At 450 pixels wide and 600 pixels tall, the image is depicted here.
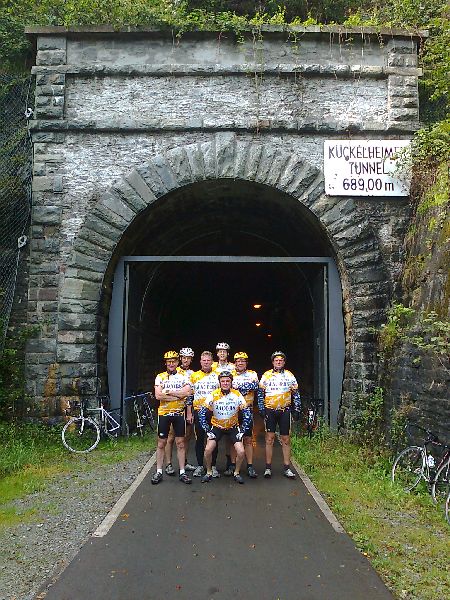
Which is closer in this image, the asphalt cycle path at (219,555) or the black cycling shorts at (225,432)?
the asphalt cycle path at (219,555)

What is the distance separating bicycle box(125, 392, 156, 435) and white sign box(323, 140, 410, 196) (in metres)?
6.28

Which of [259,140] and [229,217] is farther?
[229,217]

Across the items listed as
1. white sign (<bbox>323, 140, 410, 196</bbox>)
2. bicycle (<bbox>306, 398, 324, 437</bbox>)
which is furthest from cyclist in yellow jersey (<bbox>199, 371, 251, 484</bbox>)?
white sign (<bbox>323, 140, 410, 196</bbox>)

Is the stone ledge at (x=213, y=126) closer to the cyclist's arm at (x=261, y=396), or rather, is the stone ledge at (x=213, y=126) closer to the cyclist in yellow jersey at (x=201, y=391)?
the cyclist in yellow jersey at (x=201, y=391)

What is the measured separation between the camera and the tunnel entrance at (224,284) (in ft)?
40.2

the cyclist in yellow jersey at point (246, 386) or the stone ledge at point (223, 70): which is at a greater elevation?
the stone ledge at point (223, 70)

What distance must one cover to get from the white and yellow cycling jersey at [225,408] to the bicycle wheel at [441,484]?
9.15 ft

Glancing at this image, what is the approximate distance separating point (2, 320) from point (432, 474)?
8260 mm

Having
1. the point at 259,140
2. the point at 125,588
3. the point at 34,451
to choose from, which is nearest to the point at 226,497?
the point at 125,588

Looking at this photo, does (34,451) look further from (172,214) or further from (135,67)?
(135,67)

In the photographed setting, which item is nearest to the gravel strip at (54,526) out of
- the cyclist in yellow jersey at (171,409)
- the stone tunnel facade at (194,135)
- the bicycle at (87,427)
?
the cyclist in yellow jersey at (171,409)

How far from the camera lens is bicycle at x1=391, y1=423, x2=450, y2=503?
23.5 ft

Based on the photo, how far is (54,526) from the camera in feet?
21.3

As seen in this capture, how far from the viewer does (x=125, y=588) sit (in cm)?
478
